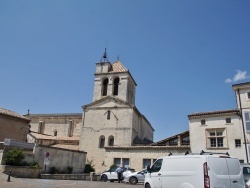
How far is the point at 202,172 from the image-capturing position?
7.90 m

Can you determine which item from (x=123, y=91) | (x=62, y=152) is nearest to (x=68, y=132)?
(x=123, y=91)

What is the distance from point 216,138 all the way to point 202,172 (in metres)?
20.4

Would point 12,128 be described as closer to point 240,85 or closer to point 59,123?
point 59,123

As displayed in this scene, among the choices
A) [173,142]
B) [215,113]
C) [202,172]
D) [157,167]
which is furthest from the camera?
[173,142]

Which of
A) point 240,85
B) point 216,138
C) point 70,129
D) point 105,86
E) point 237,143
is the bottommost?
point 237,143

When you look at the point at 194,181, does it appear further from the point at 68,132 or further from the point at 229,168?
the point at 68,132

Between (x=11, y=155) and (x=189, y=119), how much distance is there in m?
19.9

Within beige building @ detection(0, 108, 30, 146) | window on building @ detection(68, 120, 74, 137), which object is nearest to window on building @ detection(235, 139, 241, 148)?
beige building @ detection(0, 108, 30, 146)

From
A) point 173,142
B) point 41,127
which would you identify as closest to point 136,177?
point 173,142

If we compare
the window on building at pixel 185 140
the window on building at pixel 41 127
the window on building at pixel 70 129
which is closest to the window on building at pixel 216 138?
the window on building at pixel 185 140

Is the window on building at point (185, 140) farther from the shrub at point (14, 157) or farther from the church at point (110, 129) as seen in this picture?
the shrub at point (14, 157)

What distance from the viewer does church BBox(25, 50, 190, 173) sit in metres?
31.1

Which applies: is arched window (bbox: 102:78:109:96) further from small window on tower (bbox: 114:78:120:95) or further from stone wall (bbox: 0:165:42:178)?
stone wall (bbox: 0:165:42:178)

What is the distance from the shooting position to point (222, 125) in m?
26.7
